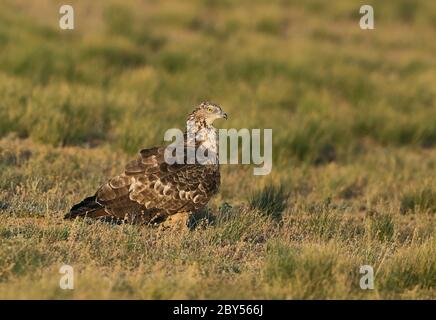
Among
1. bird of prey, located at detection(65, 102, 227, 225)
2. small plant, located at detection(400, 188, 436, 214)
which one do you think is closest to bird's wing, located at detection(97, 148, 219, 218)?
bird of prey, located at detection(65, 102, 227, 225)

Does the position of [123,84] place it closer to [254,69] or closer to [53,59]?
[53,59]

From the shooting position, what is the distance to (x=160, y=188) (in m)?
8.59

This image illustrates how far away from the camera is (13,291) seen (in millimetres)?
6469

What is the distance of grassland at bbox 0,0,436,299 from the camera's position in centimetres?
729

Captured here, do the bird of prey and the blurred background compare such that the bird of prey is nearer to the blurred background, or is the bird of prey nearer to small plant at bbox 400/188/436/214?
small plant at bbox 400/188/436/214

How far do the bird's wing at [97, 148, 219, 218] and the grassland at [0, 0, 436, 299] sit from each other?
0.29 meters

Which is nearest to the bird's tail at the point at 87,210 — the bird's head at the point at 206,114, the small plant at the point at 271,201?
the bird's head at the point at 206,114

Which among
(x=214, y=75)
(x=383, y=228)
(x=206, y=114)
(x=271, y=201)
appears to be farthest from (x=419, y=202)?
(x=214, y=75)

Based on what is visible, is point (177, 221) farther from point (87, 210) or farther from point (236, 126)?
point (236, 126)

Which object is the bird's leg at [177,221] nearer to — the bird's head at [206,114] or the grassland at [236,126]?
the grassland at [236,126]

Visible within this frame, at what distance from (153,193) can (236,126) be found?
5598 millimetres

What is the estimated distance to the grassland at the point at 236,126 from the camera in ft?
23.9

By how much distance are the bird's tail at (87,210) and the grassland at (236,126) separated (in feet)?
0.29

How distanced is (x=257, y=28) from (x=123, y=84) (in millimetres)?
6625
